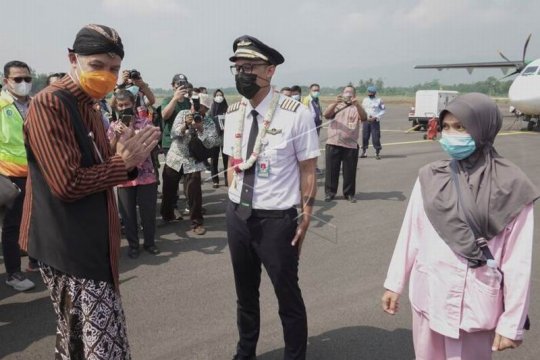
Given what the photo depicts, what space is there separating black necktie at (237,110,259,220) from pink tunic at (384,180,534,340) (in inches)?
36.4

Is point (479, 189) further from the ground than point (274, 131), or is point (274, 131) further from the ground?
point (274, 131)

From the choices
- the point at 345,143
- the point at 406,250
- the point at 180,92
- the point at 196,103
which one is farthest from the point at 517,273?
the point at 345,143

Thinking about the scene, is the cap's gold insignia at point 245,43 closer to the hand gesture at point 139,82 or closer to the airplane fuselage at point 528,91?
the hand gesture at point 139,82

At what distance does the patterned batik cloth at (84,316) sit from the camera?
6.58 feet

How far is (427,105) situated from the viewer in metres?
20.5

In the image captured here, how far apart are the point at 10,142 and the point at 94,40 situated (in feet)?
10.1

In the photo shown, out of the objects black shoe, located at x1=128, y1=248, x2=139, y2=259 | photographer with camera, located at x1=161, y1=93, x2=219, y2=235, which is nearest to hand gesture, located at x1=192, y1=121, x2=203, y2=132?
photographer with camera, located at x1=161, y1=93, x2=219, y2=235

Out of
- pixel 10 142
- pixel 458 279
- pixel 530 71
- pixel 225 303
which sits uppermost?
pixel 530 71

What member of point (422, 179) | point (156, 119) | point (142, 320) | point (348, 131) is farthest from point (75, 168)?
point (348, 131)

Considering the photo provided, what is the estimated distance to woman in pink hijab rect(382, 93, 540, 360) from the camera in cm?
191

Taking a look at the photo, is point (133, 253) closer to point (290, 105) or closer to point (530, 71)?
point (290, 105)

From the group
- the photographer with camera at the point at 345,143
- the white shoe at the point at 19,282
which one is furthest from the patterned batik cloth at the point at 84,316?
the photographer with camera at the point at 345,143

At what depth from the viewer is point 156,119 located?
6.60 metres

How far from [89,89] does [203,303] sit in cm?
256
